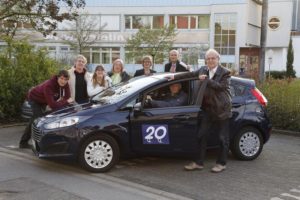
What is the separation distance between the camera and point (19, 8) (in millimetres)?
16562

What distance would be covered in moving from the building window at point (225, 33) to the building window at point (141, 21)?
8394 millimetres

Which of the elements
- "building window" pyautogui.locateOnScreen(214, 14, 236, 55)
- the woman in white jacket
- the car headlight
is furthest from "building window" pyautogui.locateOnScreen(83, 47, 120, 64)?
the car headlight

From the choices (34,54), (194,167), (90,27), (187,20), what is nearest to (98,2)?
(90,27)

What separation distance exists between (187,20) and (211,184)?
5899 cm

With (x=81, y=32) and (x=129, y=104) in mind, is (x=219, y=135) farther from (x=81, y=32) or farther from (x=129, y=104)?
(x=81, y=32)

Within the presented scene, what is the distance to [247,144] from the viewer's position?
7.83m

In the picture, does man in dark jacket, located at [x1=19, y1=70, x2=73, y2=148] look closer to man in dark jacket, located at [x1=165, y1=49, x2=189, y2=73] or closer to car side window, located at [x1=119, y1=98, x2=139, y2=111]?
car side window, located at [x1=119, y1=98, x2=139, y2=111]

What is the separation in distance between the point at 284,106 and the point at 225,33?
166 ft

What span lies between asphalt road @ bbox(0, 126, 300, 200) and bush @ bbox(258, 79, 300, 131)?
305 centimetres

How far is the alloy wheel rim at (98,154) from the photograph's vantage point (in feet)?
22.5

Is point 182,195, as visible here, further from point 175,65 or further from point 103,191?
point 175,65

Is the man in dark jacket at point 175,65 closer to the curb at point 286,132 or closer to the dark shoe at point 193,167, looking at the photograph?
the curb at point 286,132

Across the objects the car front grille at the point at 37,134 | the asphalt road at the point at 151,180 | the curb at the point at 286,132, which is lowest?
the asphalt road at the point at 151,180

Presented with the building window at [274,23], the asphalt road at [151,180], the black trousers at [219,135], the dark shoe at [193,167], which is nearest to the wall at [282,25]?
the building window at [274,23]
